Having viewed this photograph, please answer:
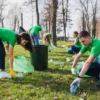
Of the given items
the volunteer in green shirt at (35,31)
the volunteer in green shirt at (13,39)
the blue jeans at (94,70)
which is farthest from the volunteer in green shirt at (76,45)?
the volunteer in green shirt at (13,39)

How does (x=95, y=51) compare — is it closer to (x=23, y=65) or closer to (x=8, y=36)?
(x=8, y=36)

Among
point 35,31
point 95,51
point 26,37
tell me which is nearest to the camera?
point 95,51

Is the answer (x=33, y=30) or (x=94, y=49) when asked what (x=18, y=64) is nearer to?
(x=94, y=49)

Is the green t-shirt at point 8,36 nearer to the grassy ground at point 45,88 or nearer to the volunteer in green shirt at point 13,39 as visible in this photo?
the volunteer in green shirt at point 13,39

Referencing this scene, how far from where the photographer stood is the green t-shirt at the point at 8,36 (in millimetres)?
5211

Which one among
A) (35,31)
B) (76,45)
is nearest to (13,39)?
(76,45)

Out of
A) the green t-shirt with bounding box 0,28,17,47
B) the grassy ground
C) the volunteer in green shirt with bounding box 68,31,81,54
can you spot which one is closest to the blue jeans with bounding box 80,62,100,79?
the grassy ground

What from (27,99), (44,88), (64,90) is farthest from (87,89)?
(27,99)

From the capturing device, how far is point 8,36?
17.3 feet

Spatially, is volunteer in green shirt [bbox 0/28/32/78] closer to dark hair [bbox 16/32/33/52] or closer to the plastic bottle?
dark hair [bbox 16/32/33/52]

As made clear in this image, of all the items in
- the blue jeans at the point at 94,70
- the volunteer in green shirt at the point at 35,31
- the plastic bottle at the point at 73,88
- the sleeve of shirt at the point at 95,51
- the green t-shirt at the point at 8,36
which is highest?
the green t-shirt at the point at 8,36

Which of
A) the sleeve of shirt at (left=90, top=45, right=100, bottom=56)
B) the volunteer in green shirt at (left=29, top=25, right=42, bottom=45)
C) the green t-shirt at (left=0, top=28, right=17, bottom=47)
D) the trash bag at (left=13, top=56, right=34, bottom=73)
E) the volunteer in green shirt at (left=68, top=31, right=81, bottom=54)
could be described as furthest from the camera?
the volunteer in green shirt at (left=29, top=25, right=42, bottom=45)

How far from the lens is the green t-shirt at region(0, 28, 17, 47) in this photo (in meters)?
5.21

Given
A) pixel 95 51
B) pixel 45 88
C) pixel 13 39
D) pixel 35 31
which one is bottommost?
Answer: pixel 45 88
